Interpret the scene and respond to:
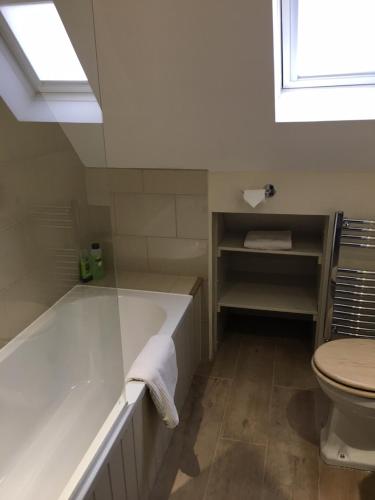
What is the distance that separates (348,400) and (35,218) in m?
1.58

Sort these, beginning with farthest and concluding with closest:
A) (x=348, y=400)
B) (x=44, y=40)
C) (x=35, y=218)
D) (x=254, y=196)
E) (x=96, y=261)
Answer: (x=96, y=261), (x=254, y=196), (x=35, y=218), (x=44, y=40), (x=348, y=400)

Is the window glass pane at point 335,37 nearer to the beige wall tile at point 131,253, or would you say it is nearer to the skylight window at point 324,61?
the skylight window at point 324,61

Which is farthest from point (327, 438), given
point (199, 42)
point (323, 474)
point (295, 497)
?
point (199, 42)

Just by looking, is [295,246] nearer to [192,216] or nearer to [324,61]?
[192,216]

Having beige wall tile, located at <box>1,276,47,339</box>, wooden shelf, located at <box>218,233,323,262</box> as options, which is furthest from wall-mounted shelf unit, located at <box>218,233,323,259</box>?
beige wall tile, located at <box>1,276,47,339</box>

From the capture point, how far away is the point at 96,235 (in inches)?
95.1

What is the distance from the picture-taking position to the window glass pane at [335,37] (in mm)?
1753

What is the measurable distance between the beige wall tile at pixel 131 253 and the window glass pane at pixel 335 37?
1.26 metres

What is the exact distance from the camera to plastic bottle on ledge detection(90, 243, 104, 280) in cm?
243

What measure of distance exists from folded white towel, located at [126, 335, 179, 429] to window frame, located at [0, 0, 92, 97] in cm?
118

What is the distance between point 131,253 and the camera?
103 inches

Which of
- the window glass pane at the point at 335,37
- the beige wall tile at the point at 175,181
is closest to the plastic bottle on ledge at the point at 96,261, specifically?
the beige wall tile at the point at 175,181

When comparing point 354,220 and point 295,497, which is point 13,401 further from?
point 354,220

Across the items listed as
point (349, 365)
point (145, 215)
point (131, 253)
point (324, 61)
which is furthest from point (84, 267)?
point (324, 61)
